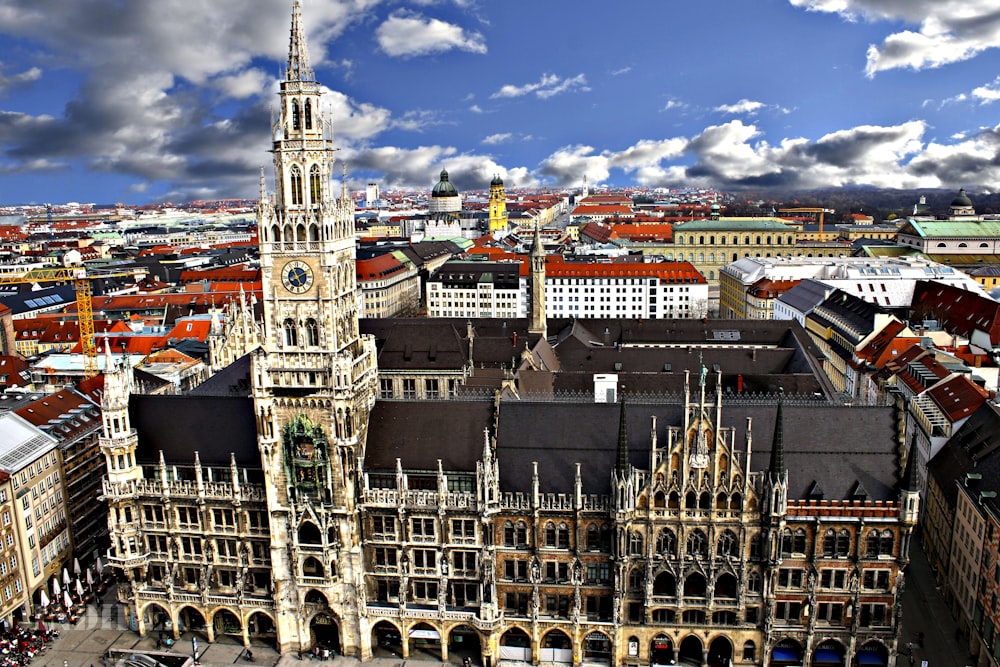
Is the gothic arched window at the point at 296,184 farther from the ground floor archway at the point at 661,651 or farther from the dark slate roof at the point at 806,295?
the dark slate roof at the point at 806,295

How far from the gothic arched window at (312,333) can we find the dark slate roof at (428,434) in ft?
29.3

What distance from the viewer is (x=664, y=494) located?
6225 centimetres

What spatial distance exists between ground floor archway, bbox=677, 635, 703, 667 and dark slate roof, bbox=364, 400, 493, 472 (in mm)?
22222

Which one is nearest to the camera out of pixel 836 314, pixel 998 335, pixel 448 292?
pixel 998 335

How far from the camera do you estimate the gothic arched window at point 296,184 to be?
64812mm

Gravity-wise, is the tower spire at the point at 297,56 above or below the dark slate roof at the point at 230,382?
above

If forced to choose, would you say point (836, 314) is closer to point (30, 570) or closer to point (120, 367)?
point (120, 367)

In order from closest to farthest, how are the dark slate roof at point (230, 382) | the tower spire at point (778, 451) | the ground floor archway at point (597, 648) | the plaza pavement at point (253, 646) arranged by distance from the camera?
the tower spire at point (778, 451)
the ground floor archway at point (597, 648)
the plaza pavement at point (253, 646)
the dark slate roof at point (230, 382)

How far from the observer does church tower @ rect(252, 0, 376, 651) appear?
64.7 m

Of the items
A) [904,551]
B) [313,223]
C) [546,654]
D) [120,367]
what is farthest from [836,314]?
[120,367]

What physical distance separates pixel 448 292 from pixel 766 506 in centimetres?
14136

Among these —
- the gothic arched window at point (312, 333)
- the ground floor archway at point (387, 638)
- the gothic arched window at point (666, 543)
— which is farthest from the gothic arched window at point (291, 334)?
the gothic arched window at point (666, 543)

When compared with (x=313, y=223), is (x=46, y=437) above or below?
below

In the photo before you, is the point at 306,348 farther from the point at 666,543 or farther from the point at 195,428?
the point at 666,543
